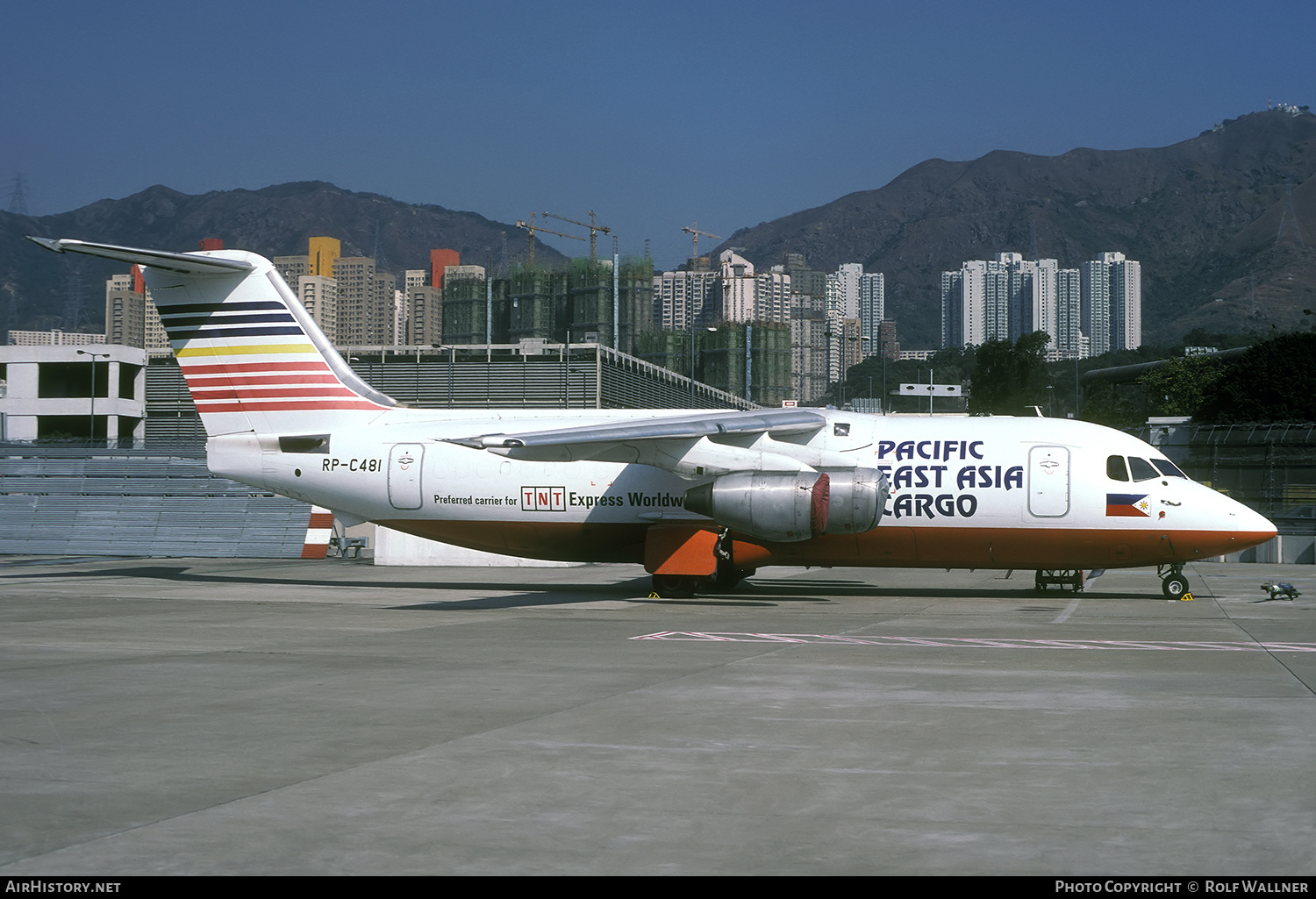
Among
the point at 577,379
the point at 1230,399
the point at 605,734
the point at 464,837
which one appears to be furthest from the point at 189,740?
the point at 1230,399

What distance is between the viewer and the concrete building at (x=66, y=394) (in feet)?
330

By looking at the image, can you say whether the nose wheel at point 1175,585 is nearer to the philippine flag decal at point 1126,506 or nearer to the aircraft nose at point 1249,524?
the aircraft nose at point 1249,524

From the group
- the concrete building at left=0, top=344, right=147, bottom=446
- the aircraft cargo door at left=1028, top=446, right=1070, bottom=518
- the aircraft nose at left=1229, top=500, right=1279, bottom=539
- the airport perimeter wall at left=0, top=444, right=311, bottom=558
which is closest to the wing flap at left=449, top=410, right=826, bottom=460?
the aircraft cargo door at left=1028, top=446, right=1070, bottom=518

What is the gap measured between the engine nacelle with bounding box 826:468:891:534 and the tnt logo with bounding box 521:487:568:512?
5.87m

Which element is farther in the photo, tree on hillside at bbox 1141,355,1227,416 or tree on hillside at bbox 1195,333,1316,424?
tree on hillside at bbox 1141,355,1227,416

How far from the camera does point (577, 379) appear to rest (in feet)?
251

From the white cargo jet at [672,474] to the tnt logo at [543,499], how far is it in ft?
0.12

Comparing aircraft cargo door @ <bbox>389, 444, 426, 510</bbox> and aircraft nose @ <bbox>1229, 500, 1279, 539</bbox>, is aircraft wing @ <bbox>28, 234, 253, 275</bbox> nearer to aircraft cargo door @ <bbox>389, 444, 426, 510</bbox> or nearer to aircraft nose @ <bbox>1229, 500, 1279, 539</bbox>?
aircraft cargo door @ <bbox>389, 444, 426, 510</bbox>

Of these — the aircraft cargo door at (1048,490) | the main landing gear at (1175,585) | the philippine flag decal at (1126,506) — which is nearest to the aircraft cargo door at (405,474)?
the aircraft cargo door at (1048,490)

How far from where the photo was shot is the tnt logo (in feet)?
81.3

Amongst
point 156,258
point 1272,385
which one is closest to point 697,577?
point 156,258

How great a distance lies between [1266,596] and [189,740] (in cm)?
2277

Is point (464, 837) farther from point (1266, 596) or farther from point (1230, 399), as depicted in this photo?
point (1230, 399)

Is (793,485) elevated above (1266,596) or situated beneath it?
elevated above
